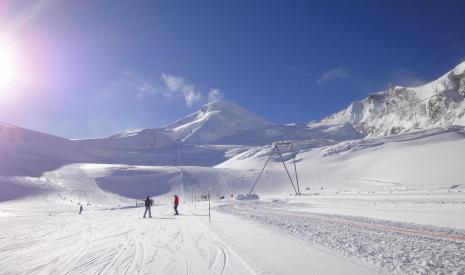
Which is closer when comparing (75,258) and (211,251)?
(75,258)

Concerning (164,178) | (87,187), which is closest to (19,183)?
(87,187)

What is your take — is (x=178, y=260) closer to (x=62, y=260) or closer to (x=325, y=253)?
(x=62, y=260)

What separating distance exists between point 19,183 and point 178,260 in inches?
4815

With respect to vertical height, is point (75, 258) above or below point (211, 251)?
above

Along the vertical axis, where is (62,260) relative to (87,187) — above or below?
below

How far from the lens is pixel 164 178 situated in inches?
5162

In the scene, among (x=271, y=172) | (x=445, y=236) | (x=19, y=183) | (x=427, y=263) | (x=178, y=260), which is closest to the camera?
(x=427, y=263)

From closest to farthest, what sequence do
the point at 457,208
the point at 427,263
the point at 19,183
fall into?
the point at 427,263 → the point at 457,208 → the point at 19,183

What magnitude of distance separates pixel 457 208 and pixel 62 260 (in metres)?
22.7

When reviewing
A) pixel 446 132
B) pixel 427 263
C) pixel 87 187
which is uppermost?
pixel 446 132

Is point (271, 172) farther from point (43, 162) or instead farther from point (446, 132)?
point (43, 162)

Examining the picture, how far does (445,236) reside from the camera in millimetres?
12703

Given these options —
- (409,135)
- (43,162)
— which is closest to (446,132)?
(409,135)

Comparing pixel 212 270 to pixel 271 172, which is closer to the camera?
pixel 212 270
